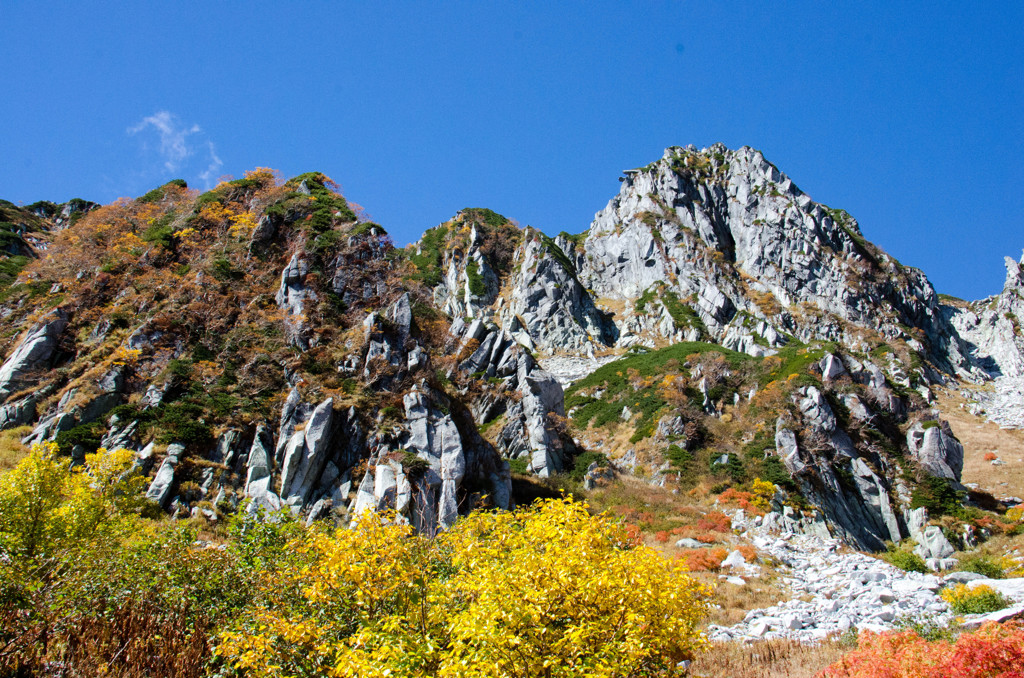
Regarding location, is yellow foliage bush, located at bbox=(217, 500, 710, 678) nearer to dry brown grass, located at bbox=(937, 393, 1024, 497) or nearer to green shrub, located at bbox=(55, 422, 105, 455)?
green shrub, located at bbox=(55, 422, 105, 455)

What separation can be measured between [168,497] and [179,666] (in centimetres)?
1794

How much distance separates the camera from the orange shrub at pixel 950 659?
813 cm

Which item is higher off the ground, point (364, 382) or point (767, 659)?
point (364, 382)

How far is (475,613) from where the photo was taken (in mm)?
7473

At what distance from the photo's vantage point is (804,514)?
3003cm

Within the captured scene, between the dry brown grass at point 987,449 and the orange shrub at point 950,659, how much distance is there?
45.7 m

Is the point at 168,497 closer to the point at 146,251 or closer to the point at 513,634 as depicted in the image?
the point at 513,634

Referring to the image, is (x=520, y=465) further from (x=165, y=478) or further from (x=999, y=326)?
(x=999, y=326)

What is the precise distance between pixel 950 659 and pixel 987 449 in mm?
62015

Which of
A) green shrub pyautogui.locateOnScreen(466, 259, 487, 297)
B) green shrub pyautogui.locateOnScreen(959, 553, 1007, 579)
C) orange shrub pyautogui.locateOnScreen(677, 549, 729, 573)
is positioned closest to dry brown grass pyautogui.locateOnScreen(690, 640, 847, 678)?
orange shrub pyautogui.locateOnScreen(677, 549, 729, 573)

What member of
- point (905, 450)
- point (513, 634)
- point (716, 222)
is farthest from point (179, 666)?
point (716, 222)

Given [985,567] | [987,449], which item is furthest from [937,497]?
[987,449]

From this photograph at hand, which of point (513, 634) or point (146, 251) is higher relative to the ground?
point (146, 251)

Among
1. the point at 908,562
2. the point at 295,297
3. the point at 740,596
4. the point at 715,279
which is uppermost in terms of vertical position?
the point at 715,279
